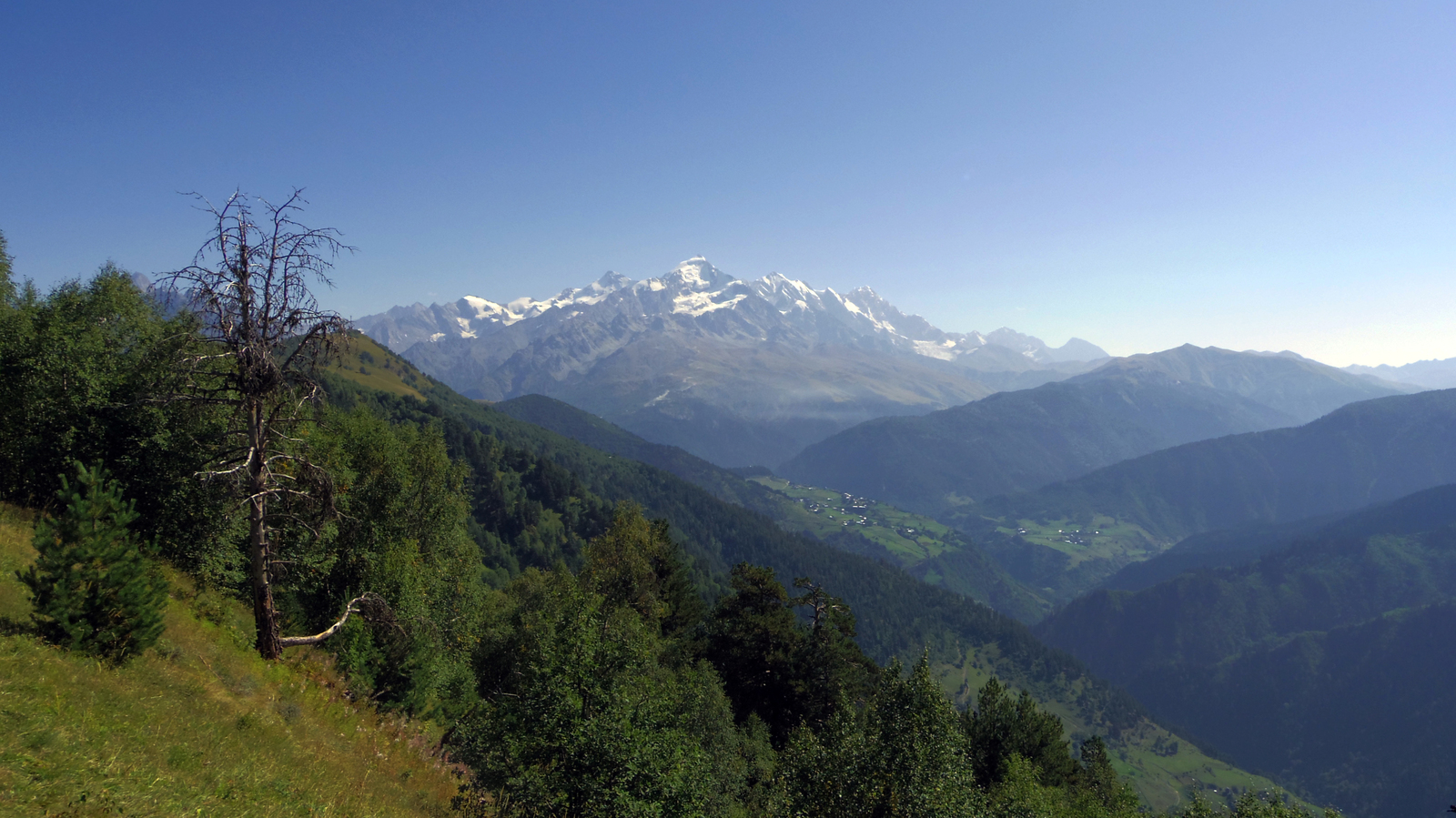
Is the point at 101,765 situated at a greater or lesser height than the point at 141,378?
lesser

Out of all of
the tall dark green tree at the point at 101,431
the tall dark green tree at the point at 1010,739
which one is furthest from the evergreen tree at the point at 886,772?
the tall dark green tree at the point at 1010,739

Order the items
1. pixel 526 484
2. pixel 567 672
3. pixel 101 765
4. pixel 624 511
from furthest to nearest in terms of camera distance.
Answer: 1. pixel 526 484
2. pixel 624 511
3. pixel 567 672
4. pixel 101 765

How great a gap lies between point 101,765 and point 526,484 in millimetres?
182935

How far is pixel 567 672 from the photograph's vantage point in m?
21.5

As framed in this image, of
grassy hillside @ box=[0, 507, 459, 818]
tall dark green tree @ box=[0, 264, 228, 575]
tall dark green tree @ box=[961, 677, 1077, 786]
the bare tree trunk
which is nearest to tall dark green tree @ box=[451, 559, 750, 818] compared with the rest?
grassy hillside @ box=[0, 507, 459, 818]

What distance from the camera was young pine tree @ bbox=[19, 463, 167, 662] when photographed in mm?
14805

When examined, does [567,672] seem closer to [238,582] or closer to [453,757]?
[453,757]

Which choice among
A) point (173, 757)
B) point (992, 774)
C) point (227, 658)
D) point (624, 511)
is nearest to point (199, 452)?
point (227, 658)

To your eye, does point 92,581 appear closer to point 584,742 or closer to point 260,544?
point 260,544

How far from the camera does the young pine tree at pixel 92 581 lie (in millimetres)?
14805

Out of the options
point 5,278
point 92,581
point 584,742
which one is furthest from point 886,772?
point 5,278

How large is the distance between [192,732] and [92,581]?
13.9 ft

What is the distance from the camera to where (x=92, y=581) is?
15328 millimetres

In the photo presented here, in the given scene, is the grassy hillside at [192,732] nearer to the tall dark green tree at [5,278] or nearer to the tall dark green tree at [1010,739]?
the tall dark green tree at [5,278]
